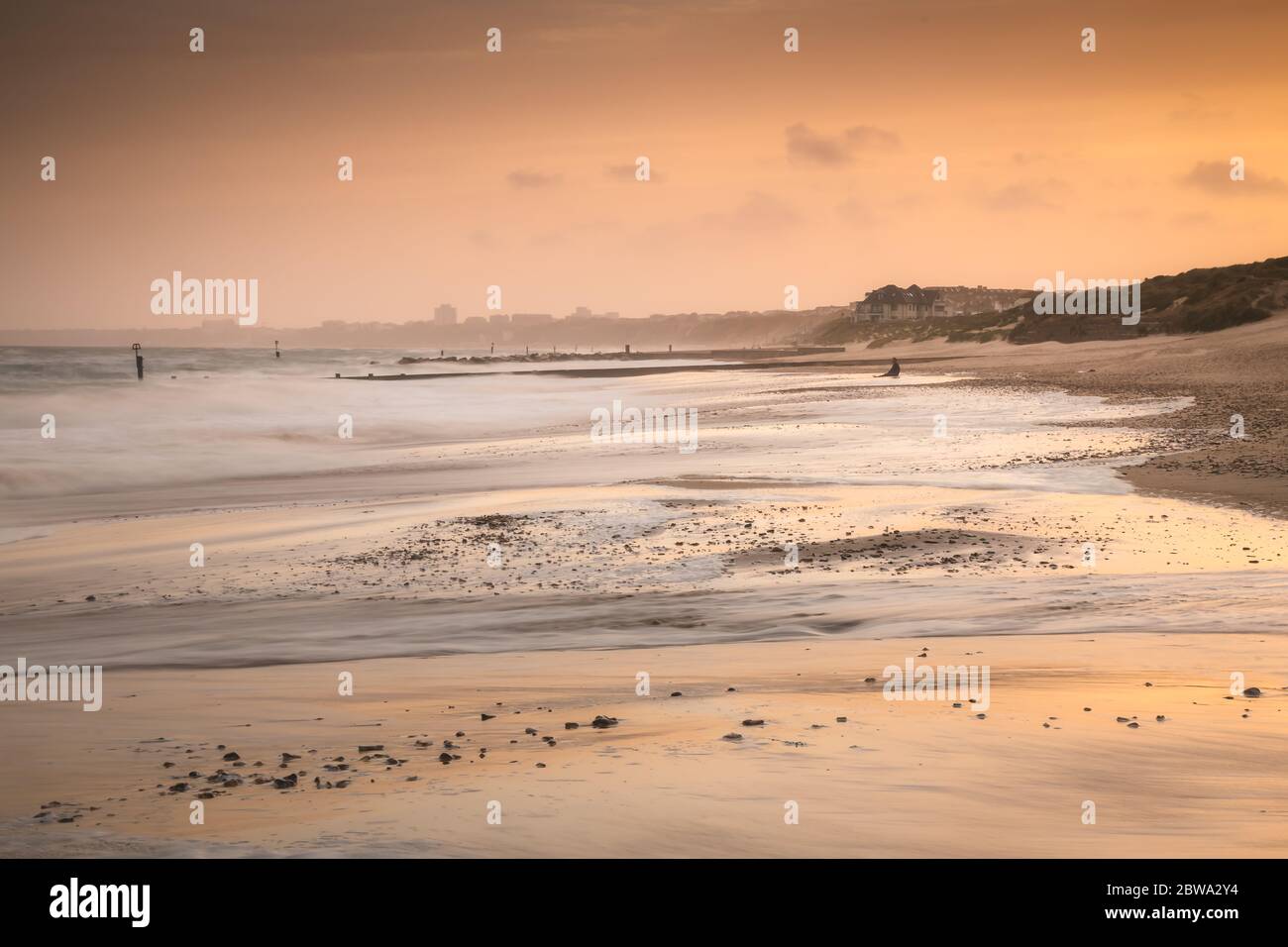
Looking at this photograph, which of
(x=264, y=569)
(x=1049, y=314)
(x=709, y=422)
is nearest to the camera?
(x=264, y=569)

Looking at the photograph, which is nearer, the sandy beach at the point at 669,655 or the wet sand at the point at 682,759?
the wet sand at the point at 682,759

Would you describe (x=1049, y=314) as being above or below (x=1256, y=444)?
above

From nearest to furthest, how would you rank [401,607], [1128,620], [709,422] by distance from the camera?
[1128,620]
[401,607]
[709,422]

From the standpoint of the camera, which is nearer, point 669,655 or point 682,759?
point 682,759

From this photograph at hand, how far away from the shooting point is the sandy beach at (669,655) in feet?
17.6

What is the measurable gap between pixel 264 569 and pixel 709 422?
2371 centimetres

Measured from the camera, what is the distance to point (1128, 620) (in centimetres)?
987

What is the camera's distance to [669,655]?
923 cm

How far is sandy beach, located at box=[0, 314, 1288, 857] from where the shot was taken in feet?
17.6

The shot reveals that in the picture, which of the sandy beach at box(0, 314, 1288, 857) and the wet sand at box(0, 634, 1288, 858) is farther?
the sandy beach at box(0, 314, 1288, 857)
